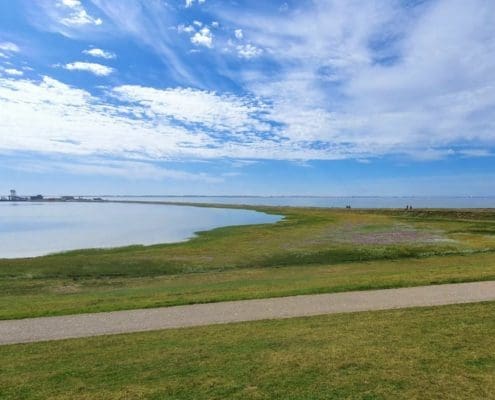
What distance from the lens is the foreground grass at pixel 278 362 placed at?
5.57 metres

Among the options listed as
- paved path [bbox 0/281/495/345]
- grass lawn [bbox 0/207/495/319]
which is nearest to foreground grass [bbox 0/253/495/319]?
grass lawn [bbox 0/207/495/319]

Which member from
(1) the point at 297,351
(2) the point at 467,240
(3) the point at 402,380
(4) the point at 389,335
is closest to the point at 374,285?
(4) the point at 389,335

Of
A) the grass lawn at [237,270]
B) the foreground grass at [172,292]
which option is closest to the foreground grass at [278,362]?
the foreground grass at [172,292]

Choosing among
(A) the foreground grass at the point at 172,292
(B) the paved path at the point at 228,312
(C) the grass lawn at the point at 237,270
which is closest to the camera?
(B) the paved path at the point at 228,312

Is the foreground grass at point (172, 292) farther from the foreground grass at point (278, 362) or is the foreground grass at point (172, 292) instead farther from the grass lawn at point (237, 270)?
the foreground grass at point (278, 362)

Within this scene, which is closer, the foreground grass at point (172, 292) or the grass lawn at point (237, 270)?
the foreground grass at point (172, 292)

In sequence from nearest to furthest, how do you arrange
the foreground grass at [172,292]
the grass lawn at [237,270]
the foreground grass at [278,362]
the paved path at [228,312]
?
the foreground grass at [278,362] → the paved path at [228,312] → the foreground grass at [172,292] → the grass lawn at [237,270]

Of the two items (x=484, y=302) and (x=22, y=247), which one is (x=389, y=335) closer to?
(x=484, y=302)

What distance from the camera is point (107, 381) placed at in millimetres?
6211

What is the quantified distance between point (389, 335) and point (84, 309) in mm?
8026

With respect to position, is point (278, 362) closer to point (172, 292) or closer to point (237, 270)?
point (172, 292)

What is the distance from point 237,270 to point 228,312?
1154cm

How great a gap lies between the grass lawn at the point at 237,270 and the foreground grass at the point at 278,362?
3720 mm

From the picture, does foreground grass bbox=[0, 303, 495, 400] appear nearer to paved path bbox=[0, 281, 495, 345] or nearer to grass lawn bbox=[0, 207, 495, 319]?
paved path bbox=[0, 281, 495, 345]
